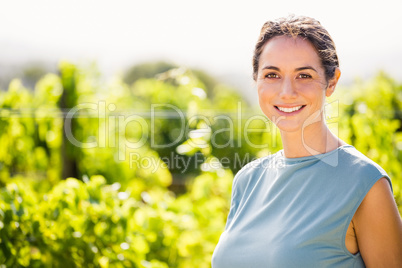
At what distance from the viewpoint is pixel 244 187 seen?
1.47 meters

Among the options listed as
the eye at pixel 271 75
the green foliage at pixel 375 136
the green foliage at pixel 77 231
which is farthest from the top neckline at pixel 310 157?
the green foliage at pixel 375 136

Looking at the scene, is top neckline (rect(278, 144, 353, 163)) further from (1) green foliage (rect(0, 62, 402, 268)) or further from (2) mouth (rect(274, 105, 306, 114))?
(1) green foliage (rect(0, 62, 402, 268))

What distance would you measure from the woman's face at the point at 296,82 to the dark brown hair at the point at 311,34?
15 mm

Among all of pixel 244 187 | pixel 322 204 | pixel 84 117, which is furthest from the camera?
pixel 84 117

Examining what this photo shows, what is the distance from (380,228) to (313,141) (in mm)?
331

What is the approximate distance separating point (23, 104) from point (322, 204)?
9.84ft

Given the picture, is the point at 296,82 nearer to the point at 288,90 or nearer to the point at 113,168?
the point at 288,90

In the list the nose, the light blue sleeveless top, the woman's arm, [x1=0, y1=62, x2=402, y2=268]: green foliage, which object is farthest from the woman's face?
[x1=0, y1=62, x2=402, y2=268]: green foliage

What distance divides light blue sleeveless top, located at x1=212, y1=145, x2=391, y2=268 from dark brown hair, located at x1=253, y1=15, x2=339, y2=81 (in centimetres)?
26

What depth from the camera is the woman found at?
103cm

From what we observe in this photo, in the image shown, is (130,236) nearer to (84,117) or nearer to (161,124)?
(84,117)

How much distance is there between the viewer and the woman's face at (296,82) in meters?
1.23

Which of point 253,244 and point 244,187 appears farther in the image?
point 244,187

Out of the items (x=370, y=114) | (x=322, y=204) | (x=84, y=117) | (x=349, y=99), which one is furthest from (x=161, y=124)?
(x=322, y=204)
